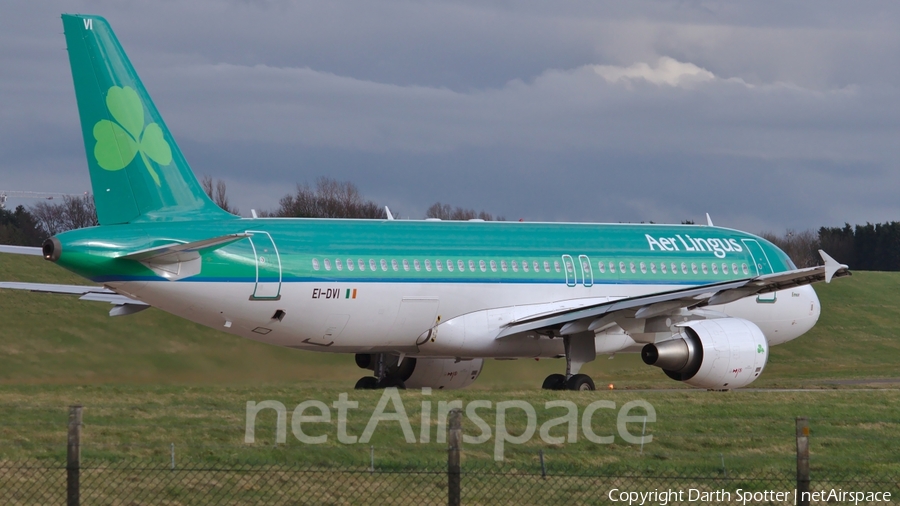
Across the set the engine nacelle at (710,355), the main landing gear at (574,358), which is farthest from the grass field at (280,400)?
the main landing gear at (574,358)

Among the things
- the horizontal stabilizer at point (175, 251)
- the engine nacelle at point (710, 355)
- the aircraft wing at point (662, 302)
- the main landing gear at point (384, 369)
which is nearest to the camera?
the horizontal stabilizer at point (175, 251)

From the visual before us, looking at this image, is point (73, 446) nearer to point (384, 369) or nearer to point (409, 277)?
point (409, 277)

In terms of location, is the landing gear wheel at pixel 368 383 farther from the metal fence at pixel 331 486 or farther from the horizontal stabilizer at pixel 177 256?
the metal fence at pixel 331 486

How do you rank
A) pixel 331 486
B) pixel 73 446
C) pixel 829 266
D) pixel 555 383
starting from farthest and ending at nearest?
pixel 555 383 < pixel 829 266 < pixel 331 486 < pixel 73 446

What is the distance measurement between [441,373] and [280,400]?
8092mm

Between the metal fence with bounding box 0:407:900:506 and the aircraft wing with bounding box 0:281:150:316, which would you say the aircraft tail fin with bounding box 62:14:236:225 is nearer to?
the aircraft wing with bounding box 0:281:150:316

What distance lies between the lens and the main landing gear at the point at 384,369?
2617cm

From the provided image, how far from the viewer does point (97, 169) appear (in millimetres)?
20484

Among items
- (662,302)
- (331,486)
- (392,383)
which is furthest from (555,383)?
(331,486)

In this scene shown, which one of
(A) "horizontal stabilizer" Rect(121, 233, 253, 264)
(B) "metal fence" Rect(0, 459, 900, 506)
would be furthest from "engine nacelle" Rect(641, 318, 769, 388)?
(B) "metal fence" Rect(0, 459, 900, 506)

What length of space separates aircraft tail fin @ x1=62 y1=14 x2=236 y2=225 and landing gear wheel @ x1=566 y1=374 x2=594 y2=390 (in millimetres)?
8549

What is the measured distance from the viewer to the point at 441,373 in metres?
27.1

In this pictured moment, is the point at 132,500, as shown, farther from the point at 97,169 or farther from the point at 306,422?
the point at 97,169

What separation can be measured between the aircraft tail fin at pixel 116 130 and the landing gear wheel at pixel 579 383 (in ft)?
28.0
